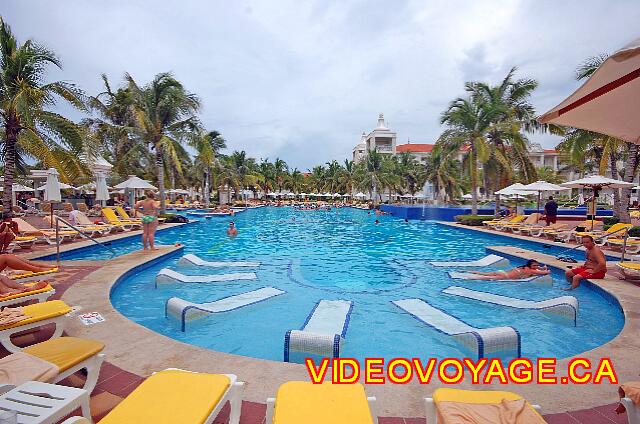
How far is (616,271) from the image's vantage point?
338 inches

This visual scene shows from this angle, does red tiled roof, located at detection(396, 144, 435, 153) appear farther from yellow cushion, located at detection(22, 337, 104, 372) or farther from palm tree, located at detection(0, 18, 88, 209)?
yellow cushion, located at detection(22, 337, 104, 372)

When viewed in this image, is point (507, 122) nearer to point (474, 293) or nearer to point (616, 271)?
point (616, 271)

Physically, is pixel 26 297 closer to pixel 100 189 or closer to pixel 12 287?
pixel 12 287

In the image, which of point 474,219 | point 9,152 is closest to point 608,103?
point 9,152

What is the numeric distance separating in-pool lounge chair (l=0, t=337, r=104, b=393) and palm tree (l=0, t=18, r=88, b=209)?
33.2 ft

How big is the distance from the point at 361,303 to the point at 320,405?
17.7 feet

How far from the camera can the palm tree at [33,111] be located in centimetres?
1081

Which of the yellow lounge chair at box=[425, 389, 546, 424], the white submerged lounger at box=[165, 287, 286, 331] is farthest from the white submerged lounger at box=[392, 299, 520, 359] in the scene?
the white submerged lounger at box=[165, 287, 286, 331]

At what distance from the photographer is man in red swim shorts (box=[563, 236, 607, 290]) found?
7652 millimetres

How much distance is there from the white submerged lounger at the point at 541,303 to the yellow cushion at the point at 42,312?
7142 mm

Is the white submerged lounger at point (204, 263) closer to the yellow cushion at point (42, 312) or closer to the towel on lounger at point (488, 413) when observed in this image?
the yellow cushion at point (42, 312)

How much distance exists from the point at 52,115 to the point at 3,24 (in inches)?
120

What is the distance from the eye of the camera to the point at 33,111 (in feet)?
35.6

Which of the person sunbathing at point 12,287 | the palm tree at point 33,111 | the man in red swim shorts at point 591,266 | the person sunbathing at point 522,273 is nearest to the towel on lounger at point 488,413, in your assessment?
the person sunbathing at point 12,287
